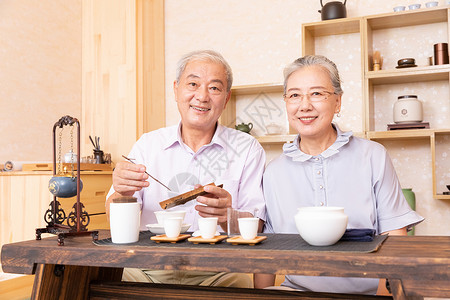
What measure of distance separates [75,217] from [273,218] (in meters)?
0.75

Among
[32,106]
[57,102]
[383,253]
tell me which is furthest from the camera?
[57,102]

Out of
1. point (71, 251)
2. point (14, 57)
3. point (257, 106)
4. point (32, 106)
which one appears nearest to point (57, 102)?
point (32, 106)

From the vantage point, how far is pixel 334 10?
344 centimetres

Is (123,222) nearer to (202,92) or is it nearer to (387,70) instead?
(202,92)

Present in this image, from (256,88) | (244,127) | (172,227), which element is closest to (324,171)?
(172,227)

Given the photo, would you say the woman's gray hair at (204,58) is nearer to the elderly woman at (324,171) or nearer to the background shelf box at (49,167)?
the elderly woman at (324,171)

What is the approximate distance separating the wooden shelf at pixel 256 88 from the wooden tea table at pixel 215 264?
230 centimetres

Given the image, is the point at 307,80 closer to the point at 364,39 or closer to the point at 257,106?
the point at 364,39

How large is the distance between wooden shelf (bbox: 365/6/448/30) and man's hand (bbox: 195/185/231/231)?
2347 mm

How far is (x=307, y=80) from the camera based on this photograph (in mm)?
1727

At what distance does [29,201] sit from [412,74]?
2.94 metres

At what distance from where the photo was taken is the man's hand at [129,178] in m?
1.58

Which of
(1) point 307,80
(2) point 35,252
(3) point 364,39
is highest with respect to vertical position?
(3) point 364,39

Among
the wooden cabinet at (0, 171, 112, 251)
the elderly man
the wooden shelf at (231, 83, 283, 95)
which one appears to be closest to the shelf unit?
the wooden shelf at (231, 83, 283, 95)
